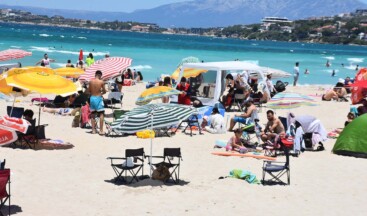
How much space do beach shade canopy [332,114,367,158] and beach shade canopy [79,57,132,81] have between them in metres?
5.15

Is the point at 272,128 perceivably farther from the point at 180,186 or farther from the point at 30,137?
the point at 30,137

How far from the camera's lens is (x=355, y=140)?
476 inches

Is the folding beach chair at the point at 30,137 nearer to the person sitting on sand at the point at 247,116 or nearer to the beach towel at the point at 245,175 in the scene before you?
the beach towel at the point at 245,175

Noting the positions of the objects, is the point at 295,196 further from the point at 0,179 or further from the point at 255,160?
the point at 0,179

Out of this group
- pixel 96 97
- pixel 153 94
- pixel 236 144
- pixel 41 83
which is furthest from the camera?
pixel 96 97

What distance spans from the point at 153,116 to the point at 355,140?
3.83 meters

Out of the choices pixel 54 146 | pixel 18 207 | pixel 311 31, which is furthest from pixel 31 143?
pixel 311 31

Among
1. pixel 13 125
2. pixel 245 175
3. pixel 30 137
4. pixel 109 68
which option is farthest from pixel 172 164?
pixel 109 68

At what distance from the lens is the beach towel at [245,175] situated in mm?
9719

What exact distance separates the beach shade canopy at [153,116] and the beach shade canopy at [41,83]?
113 cm

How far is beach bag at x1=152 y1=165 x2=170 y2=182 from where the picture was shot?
9562mm

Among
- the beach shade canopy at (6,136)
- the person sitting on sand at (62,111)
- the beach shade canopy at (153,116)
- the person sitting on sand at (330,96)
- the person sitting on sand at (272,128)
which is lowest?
the person sitting on sand at (330,96)

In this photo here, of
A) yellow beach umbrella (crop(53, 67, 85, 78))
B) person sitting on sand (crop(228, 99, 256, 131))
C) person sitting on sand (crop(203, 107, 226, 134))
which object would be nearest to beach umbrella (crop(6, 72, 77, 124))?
person sitting on sand (crop(203, 107, 226, 134))

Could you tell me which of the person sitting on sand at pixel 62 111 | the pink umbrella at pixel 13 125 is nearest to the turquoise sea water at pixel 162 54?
the person sitting on sand at pixel 62 111
